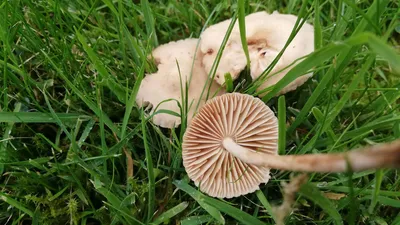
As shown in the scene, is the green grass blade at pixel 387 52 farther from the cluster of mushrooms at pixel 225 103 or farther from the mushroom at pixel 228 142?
the mushroom at pixel 228 142

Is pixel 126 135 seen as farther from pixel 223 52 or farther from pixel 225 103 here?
pixel 223 52

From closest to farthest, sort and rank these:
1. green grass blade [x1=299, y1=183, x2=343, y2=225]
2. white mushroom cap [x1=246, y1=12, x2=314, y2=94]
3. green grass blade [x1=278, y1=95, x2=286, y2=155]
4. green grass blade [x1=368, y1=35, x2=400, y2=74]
→ green grass blade [x1=368, y1=35, x2=400, y2=74] → green grass blade [x1=299, y1=183, x2=343, y2=225] → green grass blade [x1=278, y1=95, x2=286, y2=155] → white mushroom cap [x1=246, y1=12, x2=314, y2=94]

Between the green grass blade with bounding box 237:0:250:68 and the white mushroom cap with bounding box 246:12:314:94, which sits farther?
the white mushroom cap with bounding box 246:12:314:94

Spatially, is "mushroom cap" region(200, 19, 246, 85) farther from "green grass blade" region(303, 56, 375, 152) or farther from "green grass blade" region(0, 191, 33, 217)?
"green grass blade" region(0, 191, 33, 217)

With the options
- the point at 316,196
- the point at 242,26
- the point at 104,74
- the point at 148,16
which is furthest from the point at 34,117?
the point at 316,196

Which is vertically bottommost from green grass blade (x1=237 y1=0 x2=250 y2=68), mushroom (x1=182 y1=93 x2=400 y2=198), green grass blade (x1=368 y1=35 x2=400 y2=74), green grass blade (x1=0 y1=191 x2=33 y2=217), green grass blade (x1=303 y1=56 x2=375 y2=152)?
green grass blade (x1=0 y1=191 x2=33 y2=217)

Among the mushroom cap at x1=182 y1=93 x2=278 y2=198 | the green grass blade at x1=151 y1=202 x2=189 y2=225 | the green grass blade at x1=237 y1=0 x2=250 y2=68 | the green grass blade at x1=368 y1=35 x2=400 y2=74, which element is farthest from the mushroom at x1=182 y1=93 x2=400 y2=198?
the green grass blade at x1=368 y1=35 x2=400 y2=74

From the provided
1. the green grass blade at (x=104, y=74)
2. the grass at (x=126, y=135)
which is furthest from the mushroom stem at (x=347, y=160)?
the green grass blade at (x=104, y=74)
